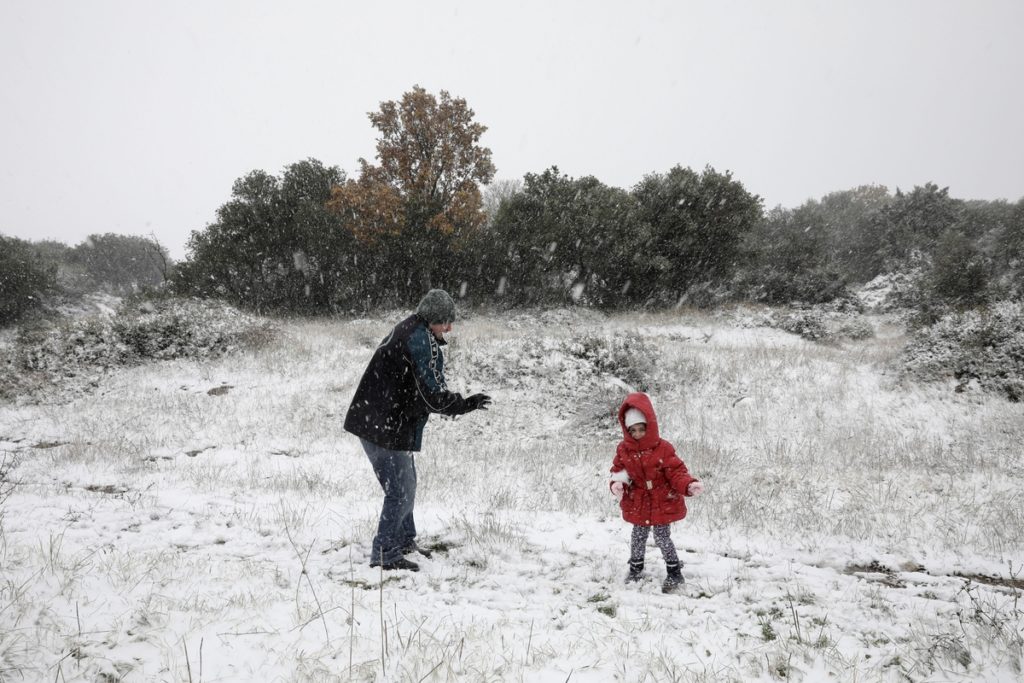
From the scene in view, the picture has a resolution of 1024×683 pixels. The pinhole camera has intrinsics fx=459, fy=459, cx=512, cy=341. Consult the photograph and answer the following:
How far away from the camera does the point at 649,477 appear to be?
354 centimetres

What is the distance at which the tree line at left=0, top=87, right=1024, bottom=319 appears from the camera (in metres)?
21.7

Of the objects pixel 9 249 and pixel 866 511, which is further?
pixel 9 249

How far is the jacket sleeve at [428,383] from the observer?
11.1 feet

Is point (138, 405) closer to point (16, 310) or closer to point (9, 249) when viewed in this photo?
point (16, 310)

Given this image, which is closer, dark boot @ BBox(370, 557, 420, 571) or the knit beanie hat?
the knit beanie hat

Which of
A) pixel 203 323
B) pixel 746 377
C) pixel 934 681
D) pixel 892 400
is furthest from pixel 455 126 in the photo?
pixel 934 681

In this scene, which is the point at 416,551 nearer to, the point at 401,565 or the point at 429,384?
the point at 401,565

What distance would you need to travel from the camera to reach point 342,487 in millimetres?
5914

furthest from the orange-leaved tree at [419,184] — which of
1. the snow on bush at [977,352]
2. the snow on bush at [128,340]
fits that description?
the snow on bush at [977,352]

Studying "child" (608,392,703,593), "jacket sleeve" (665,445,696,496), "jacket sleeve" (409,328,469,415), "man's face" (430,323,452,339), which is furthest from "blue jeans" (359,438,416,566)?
"jacket sleeve" (665,445,696,496)

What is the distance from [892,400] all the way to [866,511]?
19.5 ft

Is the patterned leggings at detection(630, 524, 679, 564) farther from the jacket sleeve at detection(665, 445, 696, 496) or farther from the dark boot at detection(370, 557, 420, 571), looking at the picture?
the dark boot at detection(370, 557, 420, 571)

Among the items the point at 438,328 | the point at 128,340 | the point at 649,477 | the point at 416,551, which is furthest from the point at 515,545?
the point at 128,340

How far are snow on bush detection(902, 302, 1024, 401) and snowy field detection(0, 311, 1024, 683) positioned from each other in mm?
501
